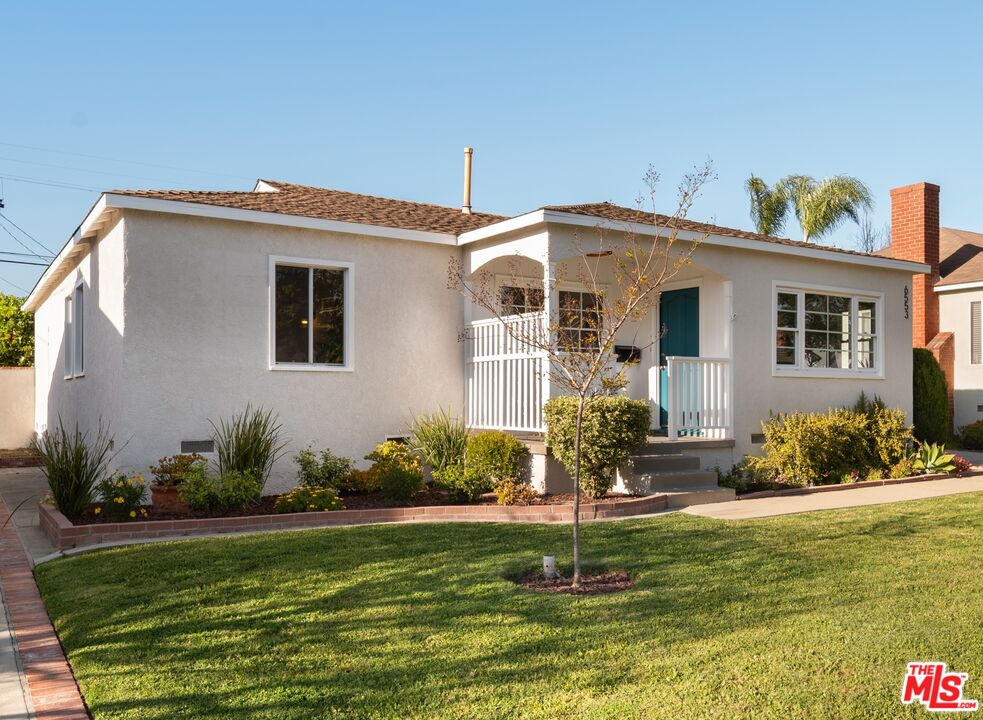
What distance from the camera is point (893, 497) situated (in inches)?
414

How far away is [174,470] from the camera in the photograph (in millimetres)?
9664

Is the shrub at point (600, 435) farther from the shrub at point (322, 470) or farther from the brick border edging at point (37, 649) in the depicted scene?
the brick border edging at point (37, 649)

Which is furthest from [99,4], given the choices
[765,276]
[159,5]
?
[765,276]

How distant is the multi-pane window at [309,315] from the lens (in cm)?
1118

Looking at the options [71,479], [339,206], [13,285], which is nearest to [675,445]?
[339,206]

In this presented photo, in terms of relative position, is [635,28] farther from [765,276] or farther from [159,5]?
[159,5]

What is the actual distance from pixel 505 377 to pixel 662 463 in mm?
2378

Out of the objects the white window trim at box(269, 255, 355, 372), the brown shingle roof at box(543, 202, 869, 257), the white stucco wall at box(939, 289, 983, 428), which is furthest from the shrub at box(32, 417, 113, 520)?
the white stucco wall at box(939, 289, 983, 428)

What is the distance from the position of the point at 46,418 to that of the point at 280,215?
9.91 m

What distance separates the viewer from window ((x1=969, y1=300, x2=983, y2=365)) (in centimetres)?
1875

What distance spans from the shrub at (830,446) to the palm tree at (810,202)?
1590 centimetres

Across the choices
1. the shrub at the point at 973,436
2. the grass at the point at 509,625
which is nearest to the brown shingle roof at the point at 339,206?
the grass at the point at 509,625

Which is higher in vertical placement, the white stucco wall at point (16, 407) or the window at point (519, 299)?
the window at point (519, 299)

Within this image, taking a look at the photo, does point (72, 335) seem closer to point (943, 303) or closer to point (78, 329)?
point (78, 329)
